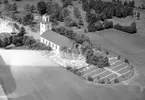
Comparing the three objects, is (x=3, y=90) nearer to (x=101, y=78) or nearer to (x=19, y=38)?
(x=101, y=78)

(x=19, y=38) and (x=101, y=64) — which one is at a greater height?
(x=19, y=38)

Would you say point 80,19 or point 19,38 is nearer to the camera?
point 19,38

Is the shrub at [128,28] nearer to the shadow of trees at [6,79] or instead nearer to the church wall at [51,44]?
the church wall at [51,44]

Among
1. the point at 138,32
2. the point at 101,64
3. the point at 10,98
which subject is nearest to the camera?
the point at 10,98

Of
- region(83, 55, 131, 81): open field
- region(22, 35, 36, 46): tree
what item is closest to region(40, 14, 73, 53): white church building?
region(22, 35, 36, 46): tree

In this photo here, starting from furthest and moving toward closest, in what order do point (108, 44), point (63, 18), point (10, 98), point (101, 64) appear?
point (63, 18)
point (108, 44)
point (101, 64)
point (10, 98)

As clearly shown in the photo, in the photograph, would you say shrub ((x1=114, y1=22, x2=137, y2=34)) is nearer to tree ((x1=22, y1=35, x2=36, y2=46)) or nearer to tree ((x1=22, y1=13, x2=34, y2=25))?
tree ((x1=22, y1=13, x2=34, y2=25))

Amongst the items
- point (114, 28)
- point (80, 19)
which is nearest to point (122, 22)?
point (114, 28)

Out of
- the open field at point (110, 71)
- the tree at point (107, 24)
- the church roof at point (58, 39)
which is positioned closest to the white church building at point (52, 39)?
the church roof at point (58, 39)
